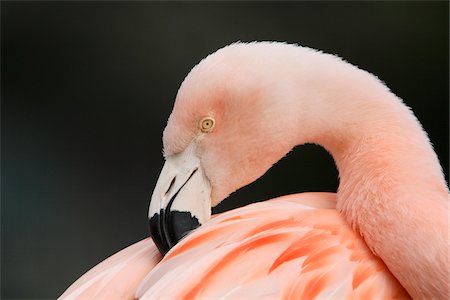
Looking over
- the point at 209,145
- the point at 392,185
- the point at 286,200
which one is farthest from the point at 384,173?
the point at 209,145

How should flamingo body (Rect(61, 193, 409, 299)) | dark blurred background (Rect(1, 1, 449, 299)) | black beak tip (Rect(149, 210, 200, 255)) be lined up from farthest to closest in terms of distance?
dark blurred background (Rect(1, 1, 449, 299)), black beak tip (Rect(149, 210, 200, 255)), flamingo body (Rect(61, 193, 409, 299))

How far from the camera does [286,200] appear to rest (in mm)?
1498

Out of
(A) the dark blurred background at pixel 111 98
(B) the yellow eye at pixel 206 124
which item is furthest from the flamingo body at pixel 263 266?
(A) the dark blurred background at pixel 111 98

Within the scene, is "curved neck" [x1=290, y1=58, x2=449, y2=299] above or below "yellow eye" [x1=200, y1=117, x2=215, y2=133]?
below

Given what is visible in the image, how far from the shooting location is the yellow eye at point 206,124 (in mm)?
1442

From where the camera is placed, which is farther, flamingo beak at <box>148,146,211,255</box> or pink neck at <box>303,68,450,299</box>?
flamingo beak at <box>148,146,211,255</box>

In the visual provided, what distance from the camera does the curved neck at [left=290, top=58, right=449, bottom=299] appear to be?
126 cm

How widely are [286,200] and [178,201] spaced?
0.21 m

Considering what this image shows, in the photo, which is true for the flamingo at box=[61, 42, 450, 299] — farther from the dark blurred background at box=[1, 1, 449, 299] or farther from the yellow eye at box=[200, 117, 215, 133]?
the dark blurred background at box=[1, 1, 449, 299]

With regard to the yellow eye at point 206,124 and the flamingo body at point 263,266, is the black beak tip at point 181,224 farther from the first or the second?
the yellow eye at point 206,124

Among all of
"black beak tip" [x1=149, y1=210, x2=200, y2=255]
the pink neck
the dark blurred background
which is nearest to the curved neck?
the pink neck

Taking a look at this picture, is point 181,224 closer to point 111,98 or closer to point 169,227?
point 169,227

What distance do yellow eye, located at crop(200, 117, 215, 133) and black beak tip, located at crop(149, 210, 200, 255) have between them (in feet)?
0.52

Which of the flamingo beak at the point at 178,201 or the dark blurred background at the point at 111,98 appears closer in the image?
the flamingo beak at the point at 178,201
